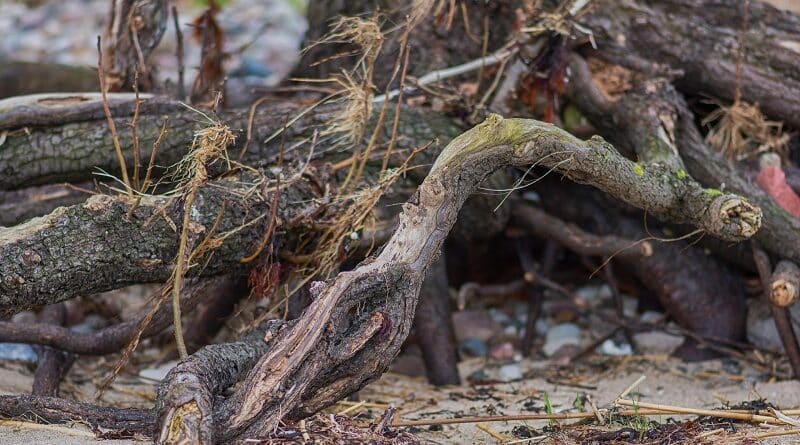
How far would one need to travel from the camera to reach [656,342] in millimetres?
3459

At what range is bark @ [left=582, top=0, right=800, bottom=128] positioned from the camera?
3.21 metres

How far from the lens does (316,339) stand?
1.94 metres

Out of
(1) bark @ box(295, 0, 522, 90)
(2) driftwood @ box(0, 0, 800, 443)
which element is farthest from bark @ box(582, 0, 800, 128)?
(1) bark @ box(295, 0, 522, 90)

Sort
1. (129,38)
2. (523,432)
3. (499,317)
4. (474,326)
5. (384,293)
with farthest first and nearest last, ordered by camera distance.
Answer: (499,317) < (474,326) < (129,38) < (523,432) < (384,293)

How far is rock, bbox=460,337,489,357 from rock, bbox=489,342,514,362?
4 centimetres

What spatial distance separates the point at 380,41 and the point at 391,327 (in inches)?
41.8

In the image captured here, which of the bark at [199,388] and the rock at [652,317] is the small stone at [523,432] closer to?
the bark at [199,388]

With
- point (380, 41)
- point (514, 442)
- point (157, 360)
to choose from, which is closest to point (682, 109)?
point (380, 41)

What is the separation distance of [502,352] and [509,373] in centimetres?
25

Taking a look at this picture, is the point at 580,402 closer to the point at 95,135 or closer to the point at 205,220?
the point at 205,220

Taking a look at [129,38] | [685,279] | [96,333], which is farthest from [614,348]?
[129,38]

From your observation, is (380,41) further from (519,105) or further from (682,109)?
(682,109)

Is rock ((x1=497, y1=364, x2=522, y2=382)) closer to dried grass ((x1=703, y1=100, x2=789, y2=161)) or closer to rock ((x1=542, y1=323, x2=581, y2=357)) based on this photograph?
rock ((x1=542, y1=323, x2=581, y2=357))

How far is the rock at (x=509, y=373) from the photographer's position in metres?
3.26
